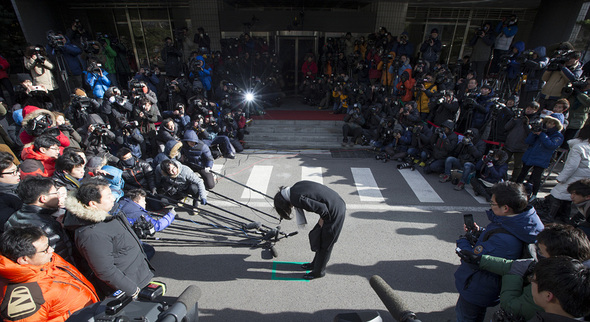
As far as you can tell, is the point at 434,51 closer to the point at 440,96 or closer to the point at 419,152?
the point at 440,96

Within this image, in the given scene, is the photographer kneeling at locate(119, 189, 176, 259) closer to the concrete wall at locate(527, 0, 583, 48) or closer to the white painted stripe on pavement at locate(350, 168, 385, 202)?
the white painted stripe on pavement at locate(350, 168, 385, 202)

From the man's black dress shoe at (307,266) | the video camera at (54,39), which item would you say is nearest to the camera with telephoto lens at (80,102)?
the video camera at (54,39)

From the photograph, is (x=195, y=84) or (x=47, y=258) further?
(x=195, y=84)

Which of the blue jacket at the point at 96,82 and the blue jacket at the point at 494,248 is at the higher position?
the blue jacket at the point at 96,82

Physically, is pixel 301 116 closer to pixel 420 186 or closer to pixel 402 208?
pixel 420 186

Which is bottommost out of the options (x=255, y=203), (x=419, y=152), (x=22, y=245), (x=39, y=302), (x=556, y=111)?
(x=255, y=203)

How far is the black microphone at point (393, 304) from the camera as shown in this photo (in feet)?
4.66

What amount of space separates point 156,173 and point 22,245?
3.29m

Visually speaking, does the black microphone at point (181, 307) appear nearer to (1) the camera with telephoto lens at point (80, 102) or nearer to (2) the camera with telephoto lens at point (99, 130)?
(2) the camera with telephoto lens at point (99, 130)

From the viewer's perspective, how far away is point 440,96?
7590 mm

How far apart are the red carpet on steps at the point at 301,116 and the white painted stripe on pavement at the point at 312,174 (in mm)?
3363

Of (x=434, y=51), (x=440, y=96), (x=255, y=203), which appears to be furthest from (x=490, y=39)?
(x=255, y=203)

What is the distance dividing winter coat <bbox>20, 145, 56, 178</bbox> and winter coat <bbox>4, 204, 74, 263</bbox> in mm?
1220

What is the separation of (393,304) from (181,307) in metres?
1.21
